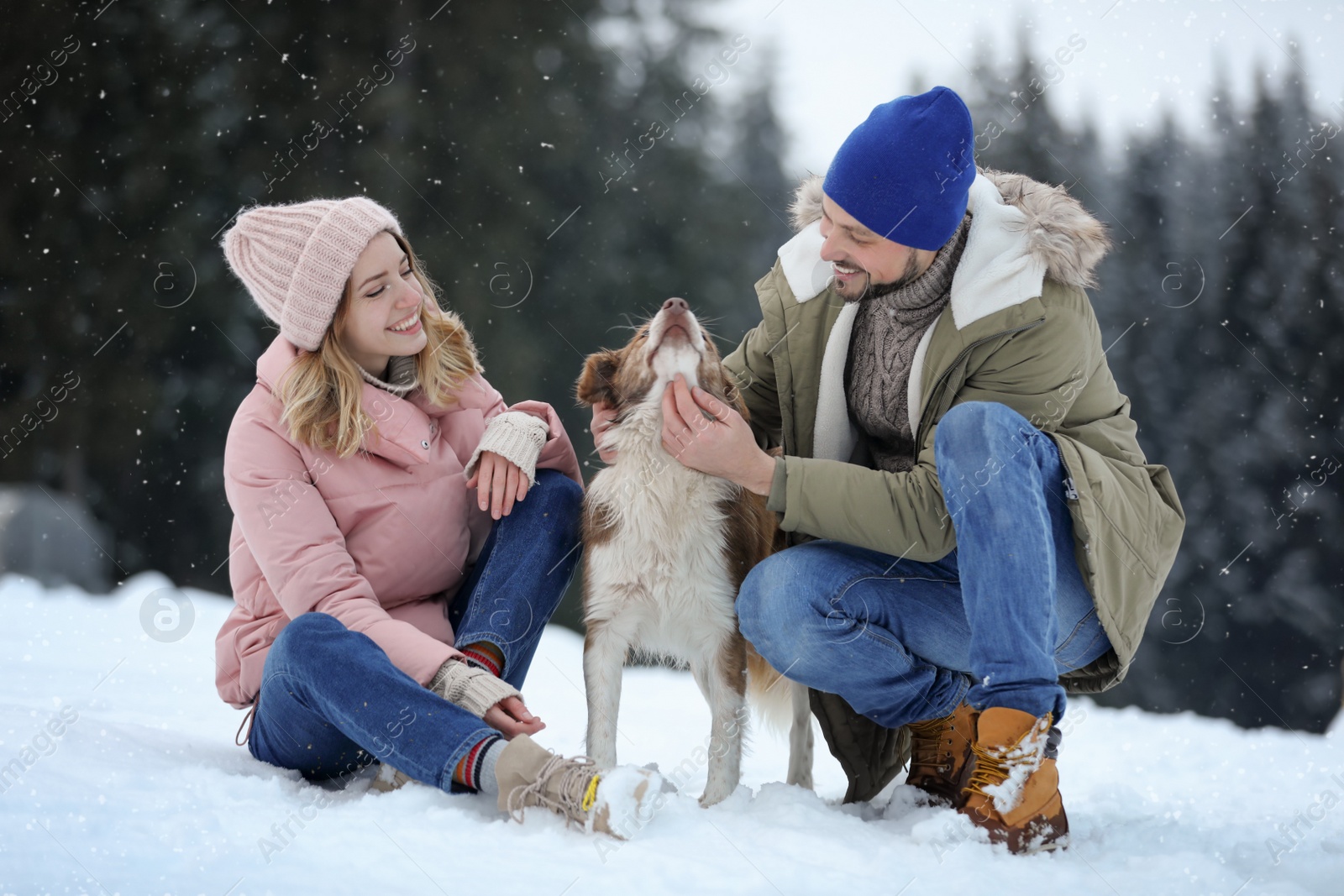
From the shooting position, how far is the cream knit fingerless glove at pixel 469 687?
7.73ft

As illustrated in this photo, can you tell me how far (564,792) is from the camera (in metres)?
2.08

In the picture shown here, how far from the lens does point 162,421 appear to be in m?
10.8

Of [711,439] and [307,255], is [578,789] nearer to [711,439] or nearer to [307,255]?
[711,439]

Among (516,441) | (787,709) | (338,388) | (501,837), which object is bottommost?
(787,709)

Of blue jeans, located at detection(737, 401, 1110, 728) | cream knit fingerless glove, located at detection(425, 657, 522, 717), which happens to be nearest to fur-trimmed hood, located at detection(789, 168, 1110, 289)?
blue jeans, located at detection(737, 401, 1110, 728)

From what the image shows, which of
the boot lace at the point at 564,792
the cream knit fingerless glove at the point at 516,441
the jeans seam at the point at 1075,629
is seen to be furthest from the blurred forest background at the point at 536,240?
the boot lace at the point at 564,792

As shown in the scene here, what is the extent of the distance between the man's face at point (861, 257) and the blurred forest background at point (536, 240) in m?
7.67

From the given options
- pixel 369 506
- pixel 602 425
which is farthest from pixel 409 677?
pixel 602 425

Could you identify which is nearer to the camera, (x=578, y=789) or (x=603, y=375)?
(x=578, y=789)

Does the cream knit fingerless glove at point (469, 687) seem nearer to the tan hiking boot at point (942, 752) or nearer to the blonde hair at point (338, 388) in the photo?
the blonde hair at point (338, 388)

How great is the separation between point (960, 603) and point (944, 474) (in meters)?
0.47

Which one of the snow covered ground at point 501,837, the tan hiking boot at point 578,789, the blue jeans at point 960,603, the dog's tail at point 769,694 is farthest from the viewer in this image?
the dog's tail at point 769,694

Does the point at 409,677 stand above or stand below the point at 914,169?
below

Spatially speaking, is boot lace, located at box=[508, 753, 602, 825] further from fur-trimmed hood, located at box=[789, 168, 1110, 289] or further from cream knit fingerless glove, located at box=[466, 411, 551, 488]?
fur-trimmed hood, located at box=[789, 168, 1110, 289]
